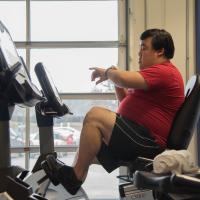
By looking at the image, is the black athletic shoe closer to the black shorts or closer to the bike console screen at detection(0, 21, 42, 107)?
the black shorts

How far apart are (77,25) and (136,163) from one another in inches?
102

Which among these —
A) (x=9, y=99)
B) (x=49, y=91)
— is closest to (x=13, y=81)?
(x=9, y=99)

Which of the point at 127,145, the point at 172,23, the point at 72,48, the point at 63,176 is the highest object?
the point at 172,23

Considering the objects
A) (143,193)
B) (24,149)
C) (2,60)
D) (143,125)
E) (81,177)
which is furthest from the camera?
(24,149)

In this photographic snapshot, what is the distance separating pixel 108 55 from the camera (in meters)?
4.09

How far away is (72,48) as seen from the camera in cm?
408

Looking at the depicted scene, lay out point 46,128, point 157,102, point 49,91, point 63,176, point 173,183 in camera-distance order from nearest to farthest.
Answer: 1. point 173,183
2. point 63,176
3. point 49,91
4. point 157,102
5. point 46,128

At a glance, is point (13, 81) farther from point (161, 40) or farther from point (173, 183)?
point (161, 40)

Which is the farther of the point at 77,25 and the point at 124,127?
the point at 77,25

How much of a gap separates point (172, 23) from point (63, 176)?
2580 mm

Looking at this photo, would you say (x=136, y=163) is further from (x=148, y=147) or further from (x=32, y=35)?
(x=32, y=35)

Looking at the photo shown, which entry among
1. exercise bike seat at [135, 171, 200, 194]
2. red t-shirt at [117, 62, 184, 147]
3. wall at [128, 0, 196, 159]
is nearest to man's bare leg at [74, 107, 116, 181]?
red t-shirt at [117, 62, 184, 147]

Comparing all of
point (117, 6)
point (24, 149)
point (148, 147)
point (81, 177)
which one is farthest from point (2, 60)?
point (117, 6)

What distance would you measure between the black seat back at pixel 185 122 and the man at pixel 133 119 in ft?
0.24
